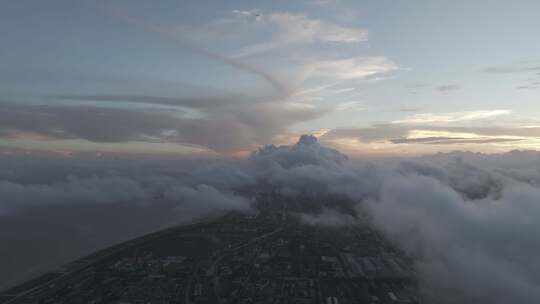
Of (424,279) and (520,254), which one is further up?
(520,254)

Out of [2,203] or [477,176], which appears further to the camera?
[2,203]

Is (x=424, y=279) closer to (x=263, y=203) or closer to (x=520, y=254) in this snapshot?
(x=520, y=254)

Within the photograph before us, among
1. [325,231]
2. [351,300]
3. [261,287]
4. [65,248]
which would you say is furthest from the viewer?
[325,231]

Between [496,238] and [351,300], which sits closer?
[496,238]

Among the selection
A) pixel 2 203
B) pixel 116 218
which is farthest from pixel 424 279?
pixel 2 203

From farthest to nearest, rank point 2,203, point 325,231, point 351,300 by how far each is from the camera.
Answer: point 2,203
point 325,231
point 351,300

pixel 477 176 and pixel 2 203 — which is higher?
pixel 477 176

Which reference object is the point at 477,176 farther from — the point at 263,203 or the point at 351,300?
the point at 351,300

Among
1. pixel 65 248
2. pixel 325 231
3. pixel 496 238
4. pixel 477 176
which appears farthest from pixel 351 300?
pixel 477 176

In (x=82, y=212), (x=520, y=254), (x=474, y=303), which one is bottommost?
(x=82, y=212)
